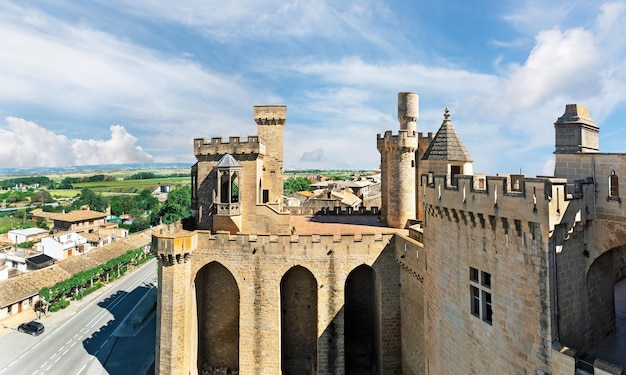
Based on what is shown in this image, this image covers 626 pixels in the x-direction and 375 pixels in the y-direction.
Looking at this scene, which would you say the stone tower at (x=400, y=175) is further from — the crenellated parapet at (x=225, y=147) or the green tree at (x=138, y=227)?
the green tree at (x=138, y=227)

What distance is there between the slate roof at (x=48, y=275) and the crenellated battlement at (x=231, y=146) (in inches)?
743

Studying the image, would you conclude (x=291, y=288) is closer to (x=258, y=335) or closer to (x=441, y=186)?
(x=258, y=335)

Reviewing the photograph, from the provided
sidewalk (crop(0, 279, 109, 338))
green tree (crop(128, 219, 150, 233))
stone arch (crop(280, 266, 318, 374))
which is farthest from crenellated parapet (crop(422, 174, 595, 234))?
green tree (crop(128, 219, 150, 233))

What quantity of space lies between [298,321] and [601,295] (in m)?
17.9

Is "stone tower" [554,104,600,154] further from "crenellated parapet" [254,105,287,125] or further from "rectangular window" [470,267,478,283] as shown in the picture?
"crenellated parapet" [254,105,287,125]

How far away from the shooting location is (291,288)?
24.8 meters

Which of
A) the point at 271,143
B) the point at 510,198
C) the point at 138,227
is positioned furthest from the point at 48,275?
the point at 510,198

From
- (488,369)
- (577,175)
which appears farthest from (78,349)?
(577,175)

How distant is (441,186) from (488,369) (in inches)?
277

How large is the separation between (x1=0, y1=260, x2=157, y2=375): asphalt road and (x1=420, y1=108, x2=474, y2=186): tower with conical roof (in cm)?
2891

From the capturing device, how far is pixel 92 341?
3628 centimetres

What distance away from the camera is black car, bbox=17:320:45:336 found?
38.9 metres

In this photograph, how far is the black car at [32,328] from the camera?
128ft

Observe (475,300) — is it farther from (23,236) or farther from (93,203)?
(93,203)
